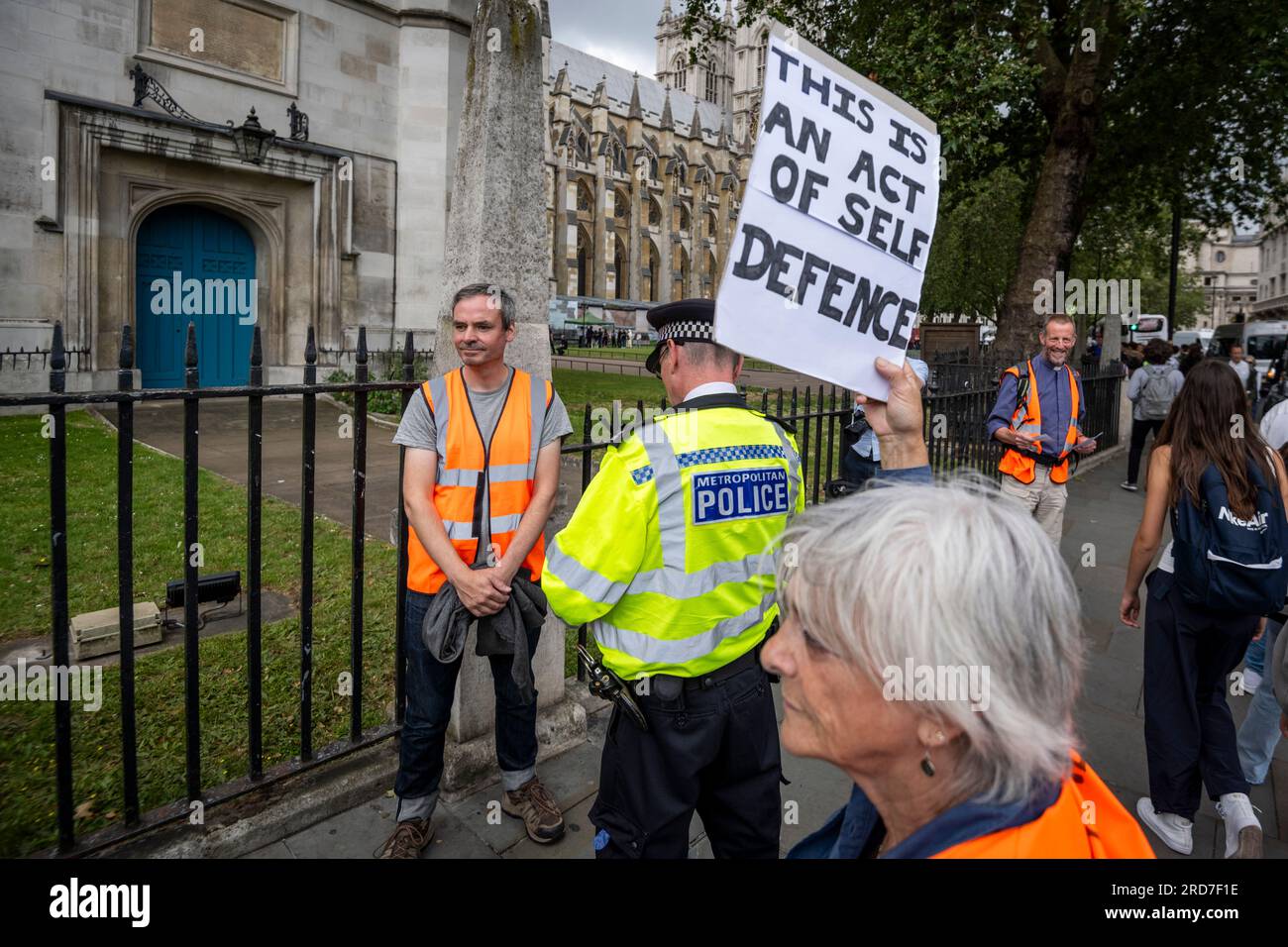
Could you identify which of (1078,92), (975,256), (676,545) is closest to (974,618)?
(676,545)

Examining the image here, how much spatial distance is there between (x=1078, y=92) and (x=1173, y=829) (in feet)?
38.9

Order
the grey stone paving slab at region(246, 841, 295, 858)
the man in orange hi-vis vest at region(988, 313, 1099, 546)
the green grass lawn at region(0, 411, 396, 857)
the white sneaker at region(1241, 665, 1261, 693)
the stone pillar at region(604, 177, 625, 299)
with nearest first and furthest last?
the grey stone paving slab at region(246, 841, 295, 858)
the green grass lawn at region(0, 411, 396, 857)
the white sneaker at region(1241, 665, 1261, 693)
the man in orange hi-vis vest at region(988, 313, 1099, 546)
the stone pillar at region(604, 177, 625, 299)

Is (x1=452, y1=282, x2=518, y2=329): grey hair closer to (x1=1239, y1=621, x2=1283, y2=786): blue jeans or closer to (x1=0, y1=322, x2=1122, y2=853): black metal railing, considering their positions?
(x1=0, y1=322, x2=1122, y2=853): black metal railing

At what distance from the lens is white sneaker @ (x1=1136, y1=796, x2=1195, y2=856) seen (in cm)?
325

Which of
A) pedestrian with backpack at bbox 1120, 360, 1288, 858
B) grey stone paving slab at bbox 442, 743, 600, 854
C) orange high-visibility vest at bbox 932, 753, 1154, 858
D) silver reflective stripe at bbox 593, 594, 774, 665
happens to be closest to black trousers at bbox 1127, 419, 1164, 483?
pedestrian with backpack at bbox 1120, 360, 1288, 858

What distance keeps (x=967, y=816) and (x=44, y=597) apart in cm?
595

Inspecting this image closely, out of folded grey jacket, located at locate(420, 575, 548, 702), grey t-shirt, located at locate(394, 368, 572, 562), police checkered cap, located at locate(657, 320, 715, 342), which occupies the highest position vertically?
police checkered cap, located at locate(657, 320, 715, 342)

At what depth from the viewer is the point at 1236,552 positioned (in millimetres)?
3072

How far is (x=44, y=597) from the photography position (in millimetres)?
5176

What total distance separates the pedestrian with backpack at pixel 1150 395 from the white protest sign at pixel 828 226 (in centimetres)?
1024

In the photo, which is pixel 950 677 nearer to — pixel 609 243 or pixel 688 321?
pixel 688 321

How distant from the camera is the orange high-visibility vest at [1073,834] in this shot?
3.54 ft

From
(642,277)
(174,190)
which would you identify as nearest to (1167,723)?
(174,190)

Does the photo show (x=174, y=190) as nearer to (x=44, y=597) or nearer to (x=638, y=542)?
(x=44, y=597)
